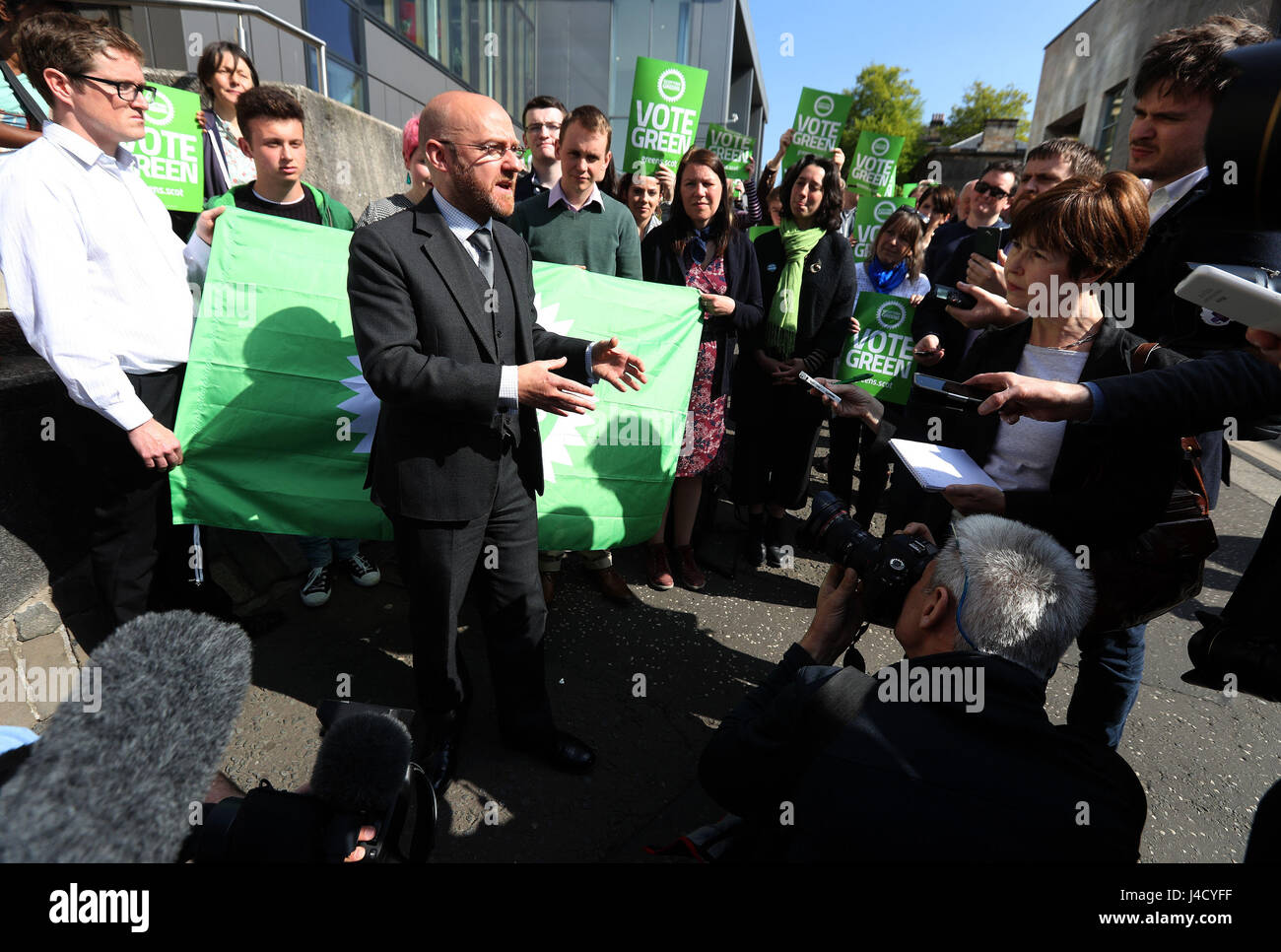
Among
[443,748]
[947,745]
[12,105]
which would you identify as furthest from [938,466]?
[12,105]

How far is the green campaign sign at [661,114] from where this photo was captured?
4723mm

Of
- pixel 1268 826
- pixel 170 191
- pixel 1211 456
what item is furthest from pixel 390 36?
pixel 1268 826

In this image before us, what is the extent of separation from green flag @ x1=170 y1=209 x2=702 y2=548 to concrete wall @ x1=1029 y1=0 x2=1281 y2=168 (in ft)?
44.4

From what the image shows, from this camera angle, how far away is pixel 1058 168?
3.12 meters

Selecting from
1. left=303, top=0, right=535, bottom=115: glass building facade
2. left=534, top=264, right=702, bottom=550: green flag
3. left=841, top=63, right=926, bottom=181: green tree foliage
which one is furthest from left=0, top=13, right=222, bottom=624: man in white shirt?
left=841, top=63, right=926, bottom=181: green tree foliage

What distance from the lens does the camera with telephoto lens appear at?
1.50 meters

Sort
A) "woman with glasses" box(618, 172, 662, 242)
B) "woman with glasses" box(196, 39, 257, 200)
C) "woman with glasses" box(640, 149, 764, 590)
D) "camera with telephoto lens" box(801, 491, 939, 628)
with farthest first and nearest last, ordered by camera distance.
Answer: "woman with glasses" box(618, 172, 662, 242)
"woman with glasses" box(640, 149, 764, 590)
"woman with glasses" box(196, 39, 257, 200)
"camera with telephoto lens" box(801, 491, 939, 628)

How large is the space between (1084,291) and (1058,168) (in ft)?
5.57

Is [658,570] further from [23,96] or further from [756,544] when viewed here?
[23,96]

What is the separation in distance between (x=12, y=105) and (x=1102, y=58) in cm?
2388

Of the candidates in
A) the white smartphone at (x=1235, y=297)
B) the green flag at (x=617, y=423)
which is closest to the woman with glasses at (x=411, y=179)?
the green flag at (x=617, y=423)

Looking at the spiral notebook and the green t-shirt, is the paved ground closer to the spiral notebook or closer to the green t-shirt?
the spiral notebook

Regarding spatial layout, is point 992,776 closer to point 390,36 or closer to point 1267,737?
point 1267,737

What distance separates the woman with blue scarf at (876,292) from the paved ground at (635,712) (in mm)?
684
